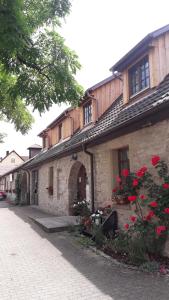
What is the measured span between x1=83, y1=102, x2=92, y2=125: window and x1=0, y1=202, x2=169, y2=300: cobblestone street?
21.6ft

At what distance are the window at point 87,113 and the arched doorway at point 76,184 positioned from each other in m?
2.23

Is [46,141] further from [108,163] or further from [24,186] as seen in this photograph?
[108,163]

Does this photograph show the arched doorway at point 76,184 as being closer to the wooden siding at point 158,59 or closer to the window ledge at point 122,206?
the window ledge at point 122,206

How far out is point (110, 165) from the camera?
880 centimetres

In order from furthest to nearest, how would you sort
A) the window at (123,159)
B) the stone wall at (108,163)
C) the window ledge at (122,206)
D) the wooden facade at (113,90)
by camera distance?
1. the window at (123,159)
2. the wooden facade at (113,90)
3. the window ledge at (122,206)
4. the stone wall at (108,163)

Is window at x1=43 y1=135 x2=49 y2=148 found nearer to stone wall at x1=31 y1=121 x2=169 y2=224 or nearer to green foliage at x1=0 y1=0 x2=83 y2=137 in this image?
stone wall at x1=31 y1=121 x2=169 y2=224

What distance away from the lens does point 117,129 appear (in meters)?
7.58

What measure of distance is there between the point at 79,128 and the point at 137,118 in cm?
780

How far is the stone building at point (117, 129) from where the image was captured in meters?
6.72

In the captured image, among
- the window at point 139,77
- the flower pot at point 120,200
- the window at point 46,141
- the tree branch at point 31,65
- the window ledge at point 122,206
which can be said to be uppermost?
the window at point 139,77

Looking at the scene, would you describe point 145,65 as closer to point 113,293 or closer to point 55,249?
point 55,249

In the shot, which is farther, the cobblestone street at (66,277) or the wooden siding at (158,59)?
the wooden siding at (158,59)

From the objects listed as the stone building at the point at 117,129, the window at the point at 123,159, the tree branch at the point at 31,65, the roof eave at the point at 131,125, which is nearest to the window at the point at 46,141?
the stone building at the point at 117,129

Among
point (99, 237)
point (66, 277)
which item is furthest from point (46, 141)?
point (66, 277)
